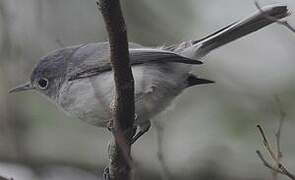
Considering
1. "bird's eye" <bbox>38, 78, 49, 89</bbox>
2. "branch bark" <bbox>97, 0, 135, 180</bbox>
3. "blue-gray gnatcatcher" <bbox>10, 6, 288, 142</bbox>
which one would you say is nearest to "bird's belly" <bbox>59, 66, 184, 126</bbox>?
"blue-gray gnatcatcher" <bbox>10, 6, 288, 142</bbox>

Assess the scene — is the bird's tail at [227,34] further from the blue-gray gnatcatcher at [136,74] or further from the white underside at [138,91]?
the white underside at [138,91]

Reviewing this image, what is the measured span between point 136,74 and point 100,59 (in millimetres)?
299

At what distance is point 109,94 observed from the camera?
4109 mm

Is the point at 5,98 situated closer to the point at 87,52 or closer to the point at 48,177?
the point at 87,52

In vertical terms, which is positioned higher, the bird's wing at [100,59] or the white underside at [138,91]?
the bird's wing at [100,59]

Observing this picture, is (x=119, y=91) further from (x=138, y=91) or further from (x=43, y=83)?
(x=43, y=83)

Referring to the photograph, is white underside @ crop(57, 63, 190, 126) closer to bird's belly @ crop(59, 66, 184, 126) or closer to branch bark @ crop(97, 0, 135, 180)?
bird's belly @ crop(59, 66, 184, 126)

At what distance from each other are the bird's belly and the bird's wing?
5cm

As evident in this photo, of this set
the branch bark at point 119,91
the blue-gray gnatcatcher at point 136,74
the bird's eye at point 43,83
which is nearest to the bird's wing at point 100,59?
the blue-gray gnatcatcher at point 136,74

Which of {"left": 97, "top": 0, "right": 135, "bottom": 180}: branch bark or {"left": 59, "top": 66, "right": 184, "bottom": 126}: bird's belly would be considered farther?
{"left": 59, "top": 66, "right": 184, "bottom": 126}: bird's belly

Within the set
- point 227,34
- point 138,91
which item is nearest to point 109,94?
point 138,91

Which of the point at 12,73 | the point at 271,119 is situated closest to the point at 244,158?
the point at 271,119

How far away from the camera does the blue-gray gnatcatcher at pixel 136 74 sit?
4.21 m

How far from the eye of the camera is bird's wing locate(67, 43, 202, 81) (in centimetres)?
433
